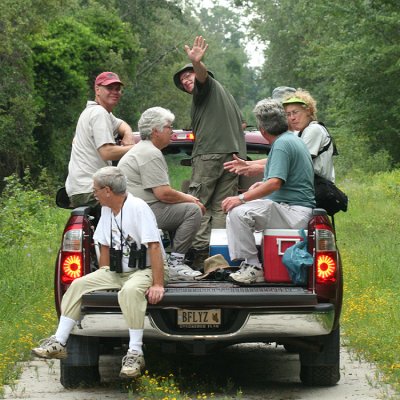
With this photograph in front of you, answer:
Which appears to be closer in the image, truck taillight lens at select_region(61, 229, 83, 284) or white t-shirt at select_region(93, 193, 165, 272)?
truck taillight lens at select_region(61, 229, 83, 284)

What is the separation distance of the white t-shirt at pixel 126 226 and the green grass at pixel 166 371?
864mm

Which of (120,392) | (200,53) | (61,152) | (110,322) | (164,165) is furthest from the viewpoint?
(61,152)

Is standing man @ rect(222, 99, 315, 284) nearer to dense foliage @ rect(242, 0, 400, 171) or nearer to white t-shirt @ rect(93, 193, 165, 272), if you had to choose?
white t-shirt @ rect(93, 193, 165, 272)

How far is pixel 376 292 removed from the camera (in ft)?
38.3

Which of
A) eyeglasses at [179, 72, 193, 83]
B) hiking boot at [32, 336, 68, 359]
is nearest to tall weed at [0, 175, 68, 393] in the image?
hiking boot at [32, 336, 68, 359]

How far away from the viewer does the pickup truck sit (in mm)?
7152

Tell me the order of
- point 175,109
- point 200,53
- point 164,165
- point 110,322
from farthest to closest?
point 175,109 → point 200,53 → point 164,165 → point 110,322

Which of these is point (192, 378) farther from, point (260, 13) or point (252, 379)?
point (260, 13)

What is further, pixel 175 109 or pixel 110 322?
pixel 175 109

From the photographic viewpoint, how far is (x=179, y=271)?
8023 millimetres

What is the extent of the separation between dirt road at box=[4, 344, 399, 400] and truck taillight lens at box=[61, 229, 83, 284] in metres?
0.76

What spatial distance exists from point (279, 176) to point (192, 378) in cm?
157

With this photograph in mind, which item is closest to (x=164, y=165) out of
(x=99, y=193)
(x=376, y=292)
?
(x=99, y=193)

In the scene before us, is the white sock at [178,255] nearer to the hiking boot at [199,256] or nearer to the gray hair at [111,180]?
the hiking boot at [199,256]
